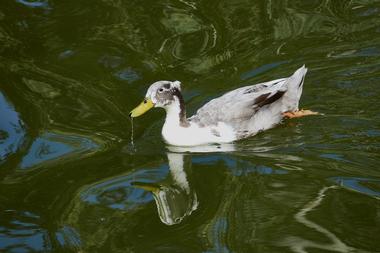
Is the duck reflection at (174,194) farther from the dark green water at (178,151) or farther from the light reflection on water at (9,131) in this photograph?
the light reflection on water at (9,131)

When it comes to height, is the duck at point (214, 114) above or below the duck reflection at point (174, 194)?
above

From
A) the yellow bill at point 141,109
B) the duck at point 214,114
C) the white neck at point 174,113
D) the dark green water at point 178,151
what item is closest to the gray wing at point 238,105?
the duck at point 214,114

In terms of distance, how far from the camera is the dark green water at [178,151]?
6062mm

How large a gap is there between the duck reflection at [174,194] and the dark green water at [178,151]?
0.02 metres

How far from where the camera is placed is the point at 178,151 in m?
7.96

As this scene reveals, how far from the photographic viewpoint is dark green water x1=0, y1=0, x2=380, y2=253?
239 inches

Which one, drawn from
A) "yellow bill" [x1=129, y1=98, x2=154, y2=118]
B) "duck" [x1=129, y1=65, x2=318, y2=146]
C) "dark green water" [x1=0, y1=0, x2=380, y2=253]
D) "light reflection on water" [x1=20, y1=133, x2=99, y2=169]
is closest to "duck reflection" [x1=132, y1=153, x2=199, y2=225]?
"dark green water" [x1=0, y1=0, x2=380, y2=253]

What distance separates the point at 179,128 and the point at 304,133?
1.46 meters

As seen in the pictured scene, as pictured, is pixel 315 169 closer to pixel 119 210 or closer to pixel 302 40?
A: pixel 119 210

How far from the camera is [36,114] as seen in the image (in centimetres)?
871

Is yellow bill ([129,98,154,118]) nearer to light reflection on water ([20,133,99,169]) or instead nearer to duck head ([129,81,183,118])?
duck head ([129,81,183,118])

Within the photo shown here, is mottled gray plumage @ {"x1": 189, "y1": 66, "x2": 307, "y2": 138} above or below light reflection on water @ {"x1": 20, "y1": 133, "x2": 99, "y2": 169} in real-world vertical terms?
above

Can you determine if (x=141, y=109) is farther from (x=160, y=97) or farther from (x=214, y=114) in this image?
(x=214, y=114)

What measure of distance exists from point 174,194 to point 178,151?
111cm
